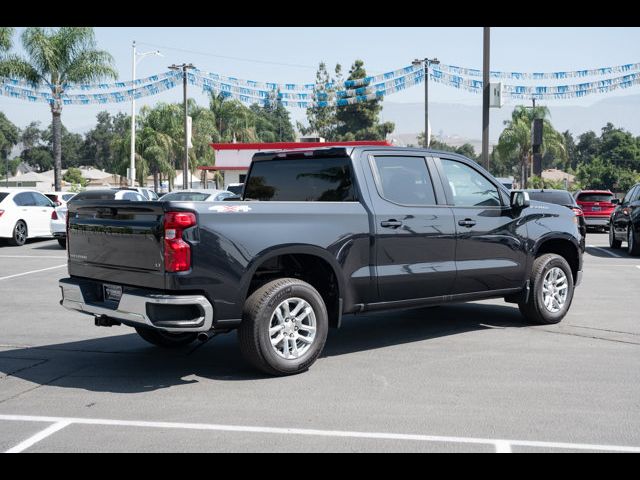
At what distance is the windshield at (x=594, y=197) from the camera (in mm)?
26719

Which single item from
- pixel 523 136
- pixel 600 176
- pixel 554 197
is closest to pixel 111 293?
pixel 554 197

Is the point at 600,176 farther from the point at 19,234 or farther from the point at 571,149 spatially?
the point at 571,149

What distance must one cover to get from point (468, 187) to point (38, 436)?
493cm

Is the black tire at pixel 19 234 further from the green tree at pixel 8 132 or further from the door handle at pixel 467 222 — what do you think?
the green tree at pixel 8 132

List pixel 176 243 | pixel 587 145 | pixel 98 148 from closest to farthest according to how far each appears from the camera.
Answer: pixel 176 243 < pixel 587 145 < pixel 98 148

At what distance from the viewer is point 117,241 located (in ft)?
21.0

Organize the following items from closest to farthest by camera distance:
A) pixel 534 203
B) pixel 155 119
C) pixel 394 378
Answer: pixel 394 378 < pixel 534 203 < pixel 155 119

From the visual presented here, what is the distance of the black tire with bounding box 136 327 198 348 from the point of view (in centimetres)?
764

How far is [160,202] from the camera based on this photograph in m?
6.05

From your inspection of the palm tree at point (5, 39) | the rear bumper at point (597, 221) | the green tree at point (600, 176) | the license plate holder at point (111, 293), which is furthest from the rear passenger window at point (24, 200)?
the green tree at point (600, 176)

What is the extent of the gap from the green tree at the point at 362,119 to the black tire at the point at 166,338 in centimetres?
7519
